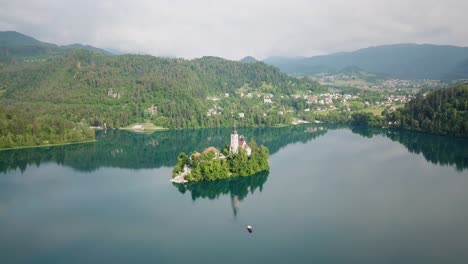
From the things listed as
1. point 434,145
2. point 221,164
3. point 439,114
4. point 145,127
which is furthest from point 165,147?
point 439,114

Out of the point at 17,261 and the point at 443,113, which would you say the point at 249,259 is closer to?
the point at 17,261

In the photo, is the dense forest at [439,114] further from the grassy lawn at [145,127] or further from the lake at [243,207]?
the grassy lawn at [145,127]

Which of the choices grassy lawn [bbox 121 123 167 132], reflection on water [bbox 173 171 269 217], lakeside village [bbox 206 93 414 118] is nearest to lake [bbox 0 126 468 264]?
reflection on water [bbox 173 171 269 217]

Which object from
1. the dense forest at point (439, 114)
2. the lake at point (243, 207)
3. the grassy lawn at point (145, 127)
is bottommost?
the lake at point (243, 207)

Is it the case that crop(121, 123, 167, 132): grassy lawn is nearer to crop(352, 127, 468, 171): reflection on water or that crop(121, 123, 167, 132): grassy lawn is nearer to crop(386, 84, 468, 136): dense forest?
crop(352, 127, 468, 171): reflection on water

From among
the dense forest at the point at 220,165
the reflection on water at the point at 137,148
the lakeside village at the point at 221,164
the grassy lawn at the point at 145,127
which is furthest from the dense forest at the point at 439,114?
the grassy lawn at the point at 145,127

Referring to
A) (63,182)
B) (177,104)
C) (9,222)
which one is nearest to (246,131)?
(177,104)
